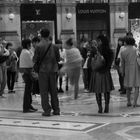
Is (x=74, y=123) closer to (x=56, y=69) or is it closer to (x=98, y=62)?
(x=56, y=69)

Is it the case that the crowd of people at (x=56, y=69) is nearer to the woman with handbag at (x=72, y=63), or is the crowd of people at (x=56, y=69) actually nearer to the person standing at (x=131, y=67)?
the person standing at (x=131, y=67)

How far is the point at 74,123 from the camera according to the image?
9.29m

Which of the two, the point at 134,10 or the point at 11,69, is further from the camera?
the point at 134,10

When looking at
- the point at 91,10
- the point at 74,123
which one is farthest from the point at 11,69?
the point at 91,10

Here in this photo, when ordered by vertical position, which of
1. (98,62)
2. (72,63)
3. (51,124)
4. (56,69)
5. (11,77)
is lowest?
(51,124)

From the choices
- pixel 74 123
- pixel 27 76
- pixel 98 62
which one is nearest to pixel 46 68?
pixel 27 76

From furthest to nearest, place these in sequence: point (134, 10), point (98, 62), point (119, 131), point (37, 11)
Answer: point (134, 10) < point (37, 11) < point (98, 62) < point (119, 131)

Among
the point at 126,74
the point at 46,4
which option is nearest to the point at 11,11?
the point at 46,4

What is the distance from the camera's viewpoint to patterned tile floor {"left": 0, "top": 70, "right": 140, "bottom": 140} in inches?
320

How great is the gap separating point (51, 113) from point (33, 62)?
125 centimetres

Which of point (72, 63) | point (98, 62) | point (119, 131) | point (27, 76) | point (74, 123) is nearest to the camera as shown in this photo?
point (119, 131)

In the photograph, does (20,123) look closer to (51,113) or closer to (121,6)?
(51,113)

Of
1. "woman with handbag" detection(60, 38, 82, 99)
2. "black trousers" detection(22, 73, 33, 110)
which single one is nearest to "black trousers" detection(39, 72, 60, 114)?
"black trousers" detection(22, 73, 33, 110)

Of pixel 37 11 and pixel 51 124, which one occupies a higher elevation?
pixel 37 11
